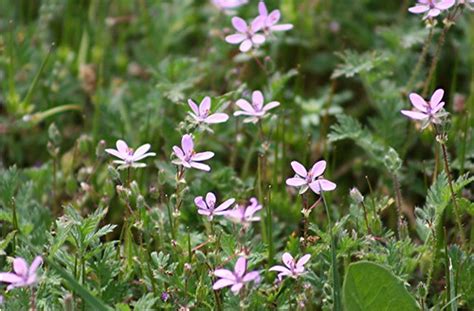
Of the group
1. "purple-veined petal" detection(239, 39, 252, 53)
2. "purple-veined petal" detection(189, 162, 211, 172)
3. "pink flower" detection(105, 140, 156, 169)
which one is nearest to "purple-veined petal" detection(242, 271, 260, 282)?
"purple-veined petal" detection(189, 162, 211, 172)

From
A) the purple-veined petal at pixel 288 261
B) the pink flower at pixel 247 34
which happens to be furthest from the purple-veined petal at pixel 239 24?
the purple-veined petal at pixel 288 261

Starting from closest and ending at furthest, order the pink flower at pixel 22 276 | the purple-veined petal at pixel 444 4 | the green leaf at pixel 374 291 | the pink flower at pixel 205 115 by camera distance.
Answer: the pink flower at pixel 22 276, the green leaf at pixel 374 291, the pink flower at pixel 205 115, the purple-veined petal at pixel 444 4

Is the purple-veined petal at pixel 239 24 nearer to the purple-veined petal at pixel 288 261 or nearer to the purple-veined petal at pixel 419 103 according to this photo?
the purple-veined petal at pixel 419 103

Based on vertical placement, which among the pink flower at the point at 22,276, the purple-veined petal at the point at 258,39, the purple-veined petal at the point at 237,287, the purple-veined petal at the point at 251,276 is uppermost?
the purple-veined petal at the point at 258,39

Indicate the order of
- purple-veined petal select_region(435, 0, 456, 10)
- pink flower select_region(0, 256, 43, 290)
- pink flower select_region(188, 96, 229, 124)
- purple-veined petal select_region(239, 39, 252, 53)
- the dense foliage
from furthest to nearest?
purple-veined petal select_region(239, 39, 252, 53)
purple-veined petal select_region(435, 0, 456, 10)
pink flower select_region(188, 96, 229, 124)
the dense foliage
pink flower select_region(0, 256, 43, 290)

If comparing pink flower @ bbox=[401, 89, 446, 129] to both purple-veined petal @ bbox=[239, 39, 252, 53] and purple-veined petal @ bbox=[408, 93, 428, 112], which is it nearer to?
purple-veined petal @ bbox=[408, 93, 428, 112]

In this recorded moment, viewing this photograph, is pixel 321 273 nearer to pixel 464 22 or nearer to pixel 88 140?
pixel 88 140

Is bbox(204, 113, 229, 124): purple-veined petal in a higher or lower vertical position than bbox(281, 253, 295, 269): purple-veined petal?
higher

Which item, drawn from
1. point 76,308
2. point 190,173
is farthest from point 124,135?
point 76,308

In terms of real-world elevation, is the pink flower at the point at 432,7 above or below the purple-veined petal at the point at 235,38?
above
